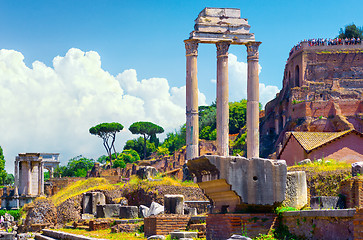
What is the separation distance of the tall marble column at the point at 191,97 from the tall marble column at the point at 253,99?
2.87m

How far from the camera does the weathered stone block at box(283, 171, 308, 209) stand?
33.8ft

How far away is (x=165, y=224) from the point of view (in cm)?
1360

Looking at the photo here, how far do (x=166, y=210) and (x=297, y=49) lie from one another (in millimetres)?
59845

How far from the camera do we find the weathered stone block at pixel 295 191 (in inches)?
405

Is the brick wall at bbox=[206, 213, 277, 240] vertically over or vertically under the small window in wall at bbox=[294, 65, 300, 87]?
under

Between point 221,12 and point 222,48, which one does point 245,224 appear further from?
point 221,12

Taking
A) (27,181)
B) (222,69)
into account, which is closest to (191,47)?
(222,69)

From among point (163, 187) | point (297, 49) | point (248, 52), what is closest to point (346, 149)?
point (163, 187)

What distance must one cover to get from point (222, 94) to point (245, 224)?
24.1m

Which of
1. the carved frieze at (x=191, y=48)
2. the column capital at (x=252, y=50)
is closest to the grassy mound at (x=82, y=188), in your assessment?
the carved frieze at (x=191, y=48)

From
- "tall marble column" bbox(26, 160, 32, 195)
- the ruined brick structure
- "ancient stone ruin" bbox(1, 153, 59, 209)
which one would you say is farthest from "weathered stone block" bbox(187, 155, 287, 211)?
the ruined brick structure

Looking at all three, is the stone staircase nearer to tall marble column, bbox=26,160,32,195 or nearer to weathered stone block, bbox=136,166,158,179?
weathered stone block, bbox=136,166,158,179

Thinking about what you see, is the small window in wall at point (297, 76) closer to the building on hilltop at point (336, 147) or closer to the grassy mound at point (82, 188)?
the building on hilltop at point (336, 147)

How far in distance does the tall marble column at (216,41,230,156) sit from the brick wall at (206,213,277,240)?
2337 centimetres
